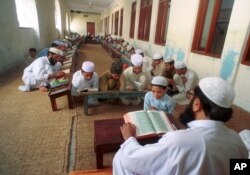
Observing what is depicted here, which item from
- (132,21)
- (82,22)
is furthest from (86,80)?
(82,22)

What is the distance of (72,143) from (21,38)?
5717 mm

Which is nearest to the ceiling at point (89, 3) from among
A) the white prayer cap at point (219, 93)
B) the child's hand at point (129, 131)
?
the child's hand at point (129, 131)

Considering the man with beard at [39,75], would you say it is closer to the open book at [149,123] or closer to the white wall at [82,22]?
the open book at [149,123]

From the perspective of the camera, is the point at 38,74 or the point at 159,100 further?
the point at 38,74

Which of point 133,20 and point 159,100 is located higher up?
point 133,20

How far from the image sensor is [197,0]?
157 inches

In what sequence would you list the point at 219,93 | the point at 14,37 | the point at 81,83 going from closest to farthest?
the point at 219,93
the point at 81,83
the point at 14,37

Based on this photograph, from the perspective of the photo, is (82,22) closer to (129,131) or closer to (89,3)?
(89,3)

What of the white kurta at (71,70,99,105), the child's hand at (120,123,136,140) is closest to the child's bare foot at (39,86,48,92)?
the white kurta at (71,70,99,105)

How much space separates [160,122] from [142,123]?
172mm

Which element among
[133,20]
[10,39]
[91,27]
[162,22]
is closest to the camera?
[10,39]

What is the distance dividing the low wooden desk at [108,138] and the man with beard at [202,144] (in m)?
0.38

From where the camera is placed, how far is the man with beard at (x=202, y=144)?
0.83 meters

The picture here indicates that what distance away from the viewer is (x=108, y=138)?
4.86 ft
